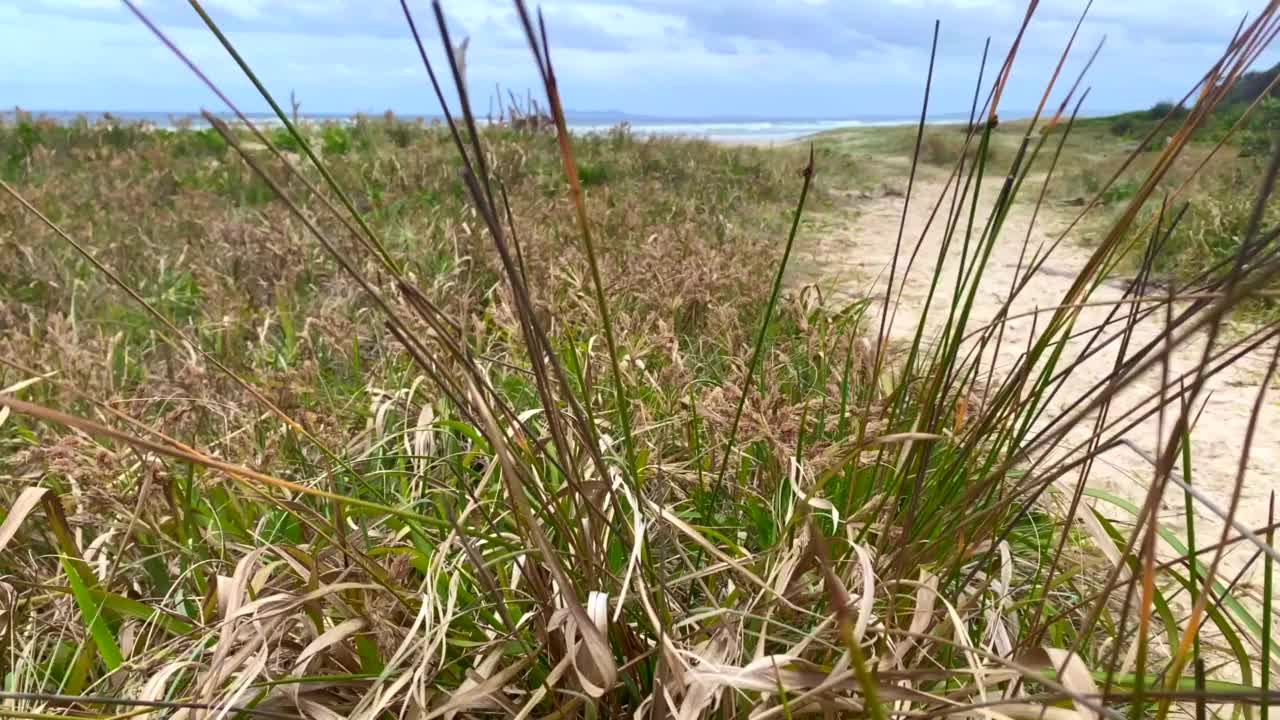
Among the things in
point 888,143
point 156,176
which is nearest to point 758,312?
point 156,176

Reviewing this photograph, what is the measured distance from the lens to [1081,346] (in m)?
3.57

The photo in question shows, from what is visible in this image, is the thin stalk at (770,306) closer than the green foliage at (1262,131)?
Yes

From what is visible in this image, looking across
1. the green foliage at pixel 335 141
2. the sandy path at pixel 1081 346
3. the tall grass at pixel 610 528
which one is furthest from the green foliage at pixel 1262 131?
the green foliage at pixel 335 141

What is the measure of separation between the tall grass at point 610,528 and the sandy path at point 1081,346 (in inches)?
14.2

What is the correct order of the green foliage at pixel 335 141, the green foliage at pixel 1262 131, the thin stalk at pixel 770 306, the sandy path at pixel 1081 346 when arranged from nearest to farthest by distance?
the thin stalk at pixel 770 306 < the sandy path at pixel 1081 346 < the green foliage at pixel 1262 131 < the green foliage at pixel 335 141

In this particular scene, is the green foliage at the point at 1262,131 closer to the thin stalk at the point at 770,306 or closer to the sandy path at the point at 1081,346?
the sandy path at the point at 1081,346

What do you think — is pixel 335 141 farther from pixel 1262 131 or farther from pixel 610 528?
pixel 1262 131

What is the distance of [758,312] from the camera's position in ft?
9.89

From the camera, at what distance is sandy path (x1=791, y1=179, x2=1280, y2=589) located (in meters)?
2.24

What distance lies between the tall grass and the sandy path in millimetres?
361

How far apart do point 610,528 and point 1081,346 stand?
11.0 feet

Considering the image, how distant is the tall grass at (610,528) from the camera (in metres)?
0.80

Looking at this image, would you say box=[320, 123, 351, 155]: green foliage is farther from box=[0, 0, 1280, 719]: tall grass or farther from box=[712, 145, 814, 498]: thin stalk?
box=[712, 145, 814, 498]: thin stalk

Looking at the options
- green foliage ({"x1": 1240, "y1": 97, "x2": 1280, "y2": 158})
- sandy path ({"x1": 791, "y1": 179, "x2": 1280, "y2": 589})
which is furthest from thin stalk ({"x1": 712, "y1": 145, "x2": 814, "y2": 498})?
green foliage ({"x1": 1240, "y1": 97, "x2": 1280, "y2": 158})
